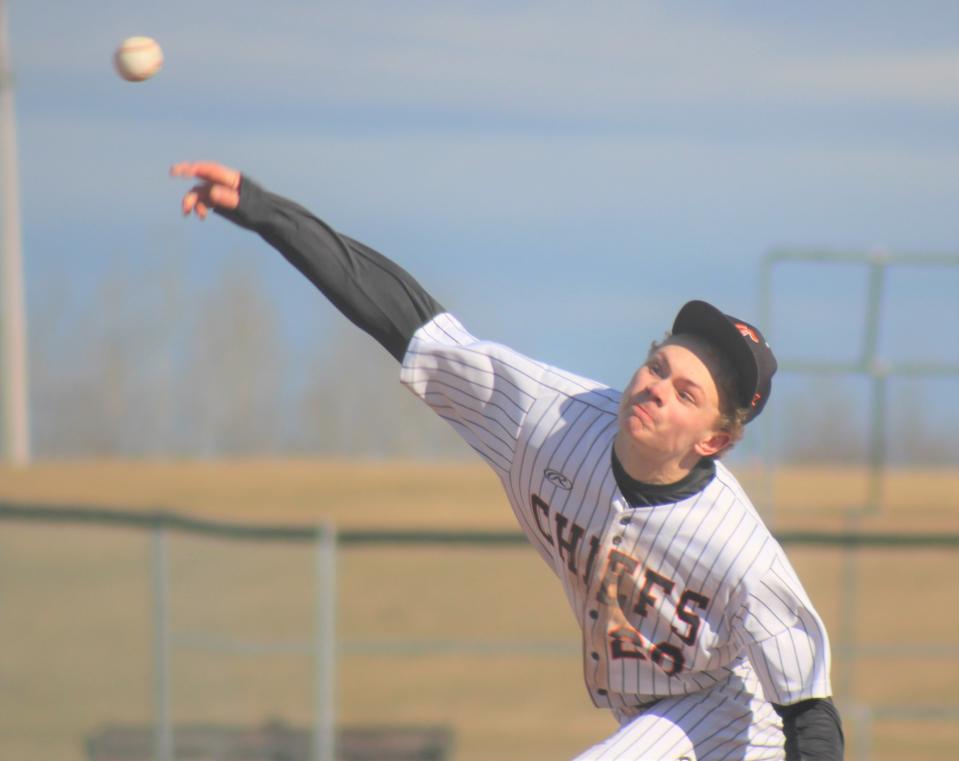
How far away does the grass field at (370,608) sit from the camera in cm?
709

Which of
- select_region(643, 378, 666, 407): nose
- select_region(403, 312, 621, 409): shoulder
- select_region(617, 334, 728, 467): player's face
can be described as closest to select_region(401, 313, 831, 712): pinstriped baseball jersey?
select_region(403, 312, 621, 409): shoulder

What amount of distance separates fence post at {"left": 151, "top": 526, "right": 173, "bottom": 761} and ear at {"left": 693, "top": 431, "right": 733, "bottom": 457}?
13.8ft

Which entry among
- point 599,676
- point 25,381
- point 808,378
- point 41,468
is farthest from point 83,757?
point 25,381

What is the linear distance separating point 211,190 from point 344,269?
0.36 metres

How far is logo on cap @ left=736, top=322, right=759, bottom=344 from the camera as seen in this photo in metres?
3.28

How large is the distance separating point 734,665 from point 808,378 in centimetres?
746

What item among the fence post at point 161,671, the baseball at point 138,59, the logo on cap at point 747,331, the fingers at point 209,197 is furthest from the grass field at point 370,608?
the logo on cap at point 747,331

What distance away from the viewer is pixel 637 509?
328 cm

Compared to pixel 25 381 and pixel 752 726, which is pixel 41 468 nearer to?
pixel 25 381

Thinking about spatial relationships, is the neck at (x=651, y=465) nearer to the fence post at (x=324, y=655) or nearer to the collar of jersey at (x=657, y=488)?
the collar of jersey at (x=657, y=488)

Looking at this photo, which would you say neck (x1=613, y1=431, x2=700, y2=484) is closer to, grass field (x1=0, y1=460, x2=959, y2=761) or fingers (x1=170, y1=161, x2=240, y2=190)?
fingers (x1=170, y1=161, x2=240, y2=190)

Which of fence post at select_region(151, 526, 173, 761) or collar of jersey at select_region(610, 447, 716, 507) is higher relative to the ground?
fence post at select_region(151, 526, 173, 761)

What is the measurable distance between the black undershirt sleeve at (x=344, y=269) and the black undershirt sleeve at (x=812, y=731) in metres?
1.23

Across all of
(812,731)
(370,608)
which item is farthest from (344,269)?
(370,608)
